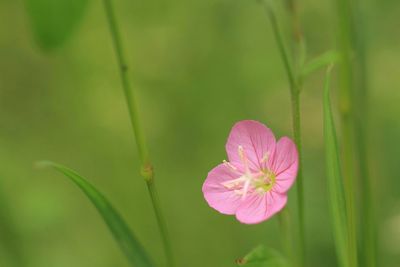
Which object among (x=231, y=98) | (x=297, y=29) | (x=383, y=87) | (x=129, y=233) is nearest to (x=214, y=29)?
(x=231, y=98)

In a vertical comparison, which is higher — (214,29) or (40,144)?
(214,29)

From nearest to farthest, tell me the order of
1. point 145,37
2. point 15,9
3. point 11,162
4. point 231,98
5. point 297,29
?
point 297,29, point 11,162, point 231,98, point 145,37, point 15,9

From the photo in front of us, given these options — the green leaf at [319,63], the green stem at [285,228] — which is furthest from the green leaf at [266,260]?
the green leaf at [319,63]

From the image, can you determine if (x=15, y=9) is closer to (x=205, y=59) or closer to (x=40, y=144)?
(x=40, y=144)

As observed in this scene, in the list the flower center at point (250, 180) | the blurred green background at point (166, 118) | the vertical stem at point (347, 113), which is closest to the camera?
the vertical stem at point (347, 113)

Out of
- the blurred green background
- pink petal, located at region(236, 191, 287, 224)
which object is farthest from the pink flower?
the blurred green background

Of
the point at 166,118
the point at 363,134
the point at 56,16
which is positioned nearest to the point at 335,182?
the point at 363,134

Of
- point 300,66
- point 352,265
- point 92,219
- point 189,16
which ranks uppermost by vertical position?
point 189,16

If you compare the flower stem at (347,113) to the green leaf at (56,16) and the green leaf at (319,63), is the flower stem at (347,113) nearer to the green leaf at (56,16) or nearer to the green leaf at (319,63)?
the green leaf at (319,63)
